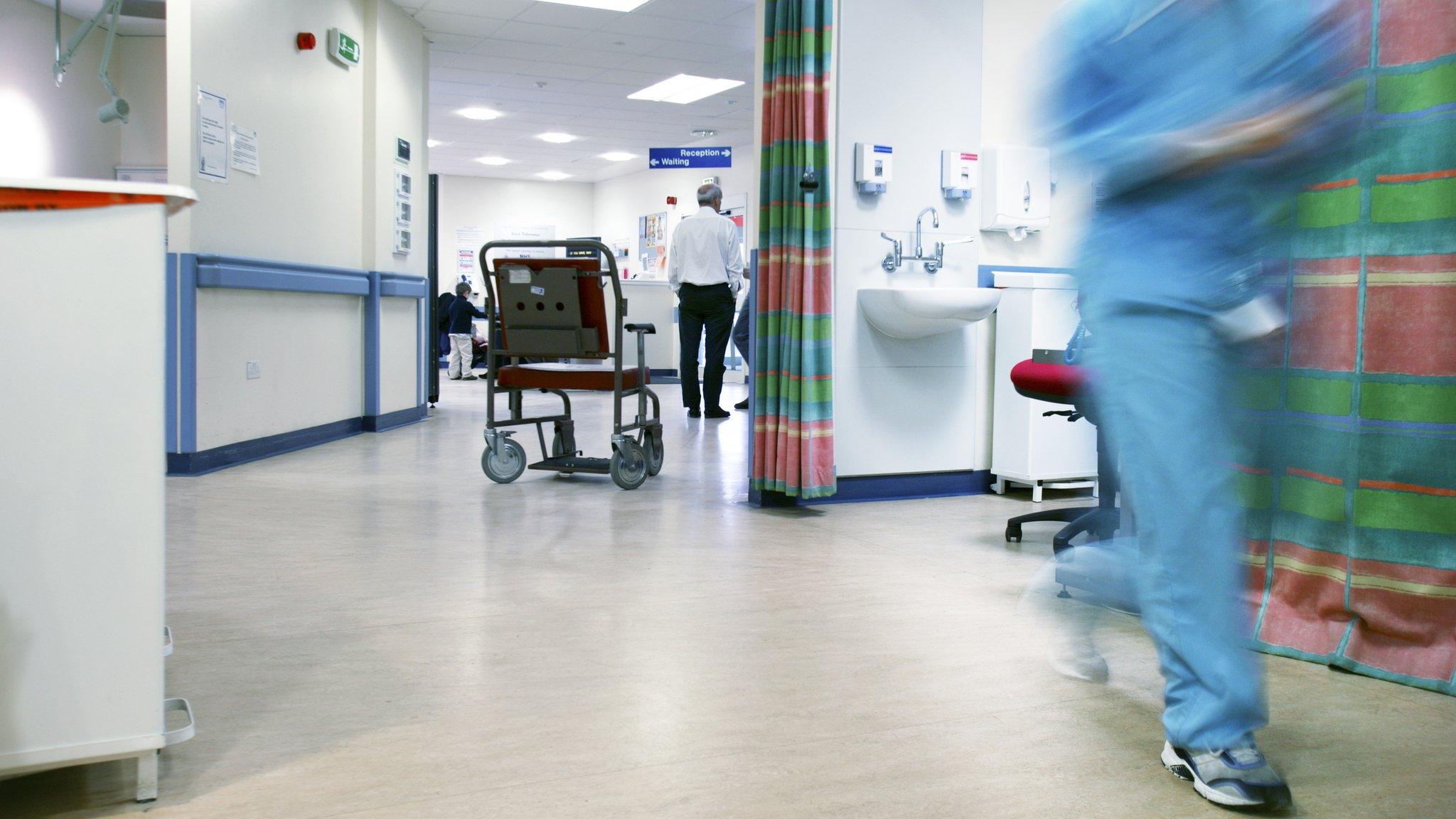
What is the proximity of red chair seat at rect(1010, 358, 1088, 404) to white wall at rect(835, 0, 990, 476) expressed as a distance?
108 cm

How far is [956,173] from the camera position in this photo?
4.25m

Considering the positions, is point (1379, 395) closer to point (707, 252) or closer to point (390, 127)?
point (707, 252)

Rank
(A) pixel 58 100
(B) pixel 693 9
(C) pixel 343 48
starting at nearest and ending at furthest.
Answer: (C) pixel 343 48 → (B) pixel 693 9 → (A) pixel 58 100

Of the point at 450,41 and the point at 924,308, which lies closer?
the point at 924,308

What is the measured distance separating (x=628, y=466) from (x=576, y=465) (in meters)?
0.28

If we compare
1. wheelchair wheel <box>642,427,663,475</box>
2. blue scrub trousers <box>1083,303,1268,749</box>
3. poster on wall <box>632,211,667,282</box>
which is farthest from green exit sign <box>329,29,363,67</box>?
poster on wall <box>632,211,667,282</box>

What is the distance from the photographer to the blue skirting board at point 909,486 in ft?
13.7

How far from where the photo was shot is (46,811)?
140 cm

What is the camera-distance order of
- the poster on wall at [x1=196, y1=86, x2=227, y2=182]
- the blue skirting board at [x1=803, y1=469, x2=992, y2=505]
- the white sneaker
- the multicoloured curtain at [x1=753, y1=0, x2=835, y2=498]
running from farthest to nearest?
the poster on wall at [x1=196, y1=86, x2=227, y2=182] → the blue skirting board at [x1=803, y1=469, x2=992, y2=505] → the multicoloured curtain at [x1=753, y1=0, x2=835, y2=498] → the white sneaker

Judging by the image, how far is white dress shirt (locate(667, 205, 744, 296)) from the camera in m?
6.97

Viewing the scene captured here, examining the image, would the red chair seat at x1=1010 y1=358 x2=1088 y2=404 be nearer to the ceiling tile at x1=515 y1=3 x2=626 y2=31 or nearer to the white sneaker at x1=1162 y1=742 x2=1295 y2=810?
the white sneaker at x1=1162 y1=742 x2=1295 y2=810

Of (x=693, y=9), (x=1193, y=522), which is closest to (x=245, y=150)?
(x=693, y=9)

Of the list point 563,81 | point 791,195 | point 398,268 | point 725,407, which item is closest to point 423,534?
point 791,195

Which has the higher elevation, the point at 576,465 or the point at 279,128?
the point at 279,128
